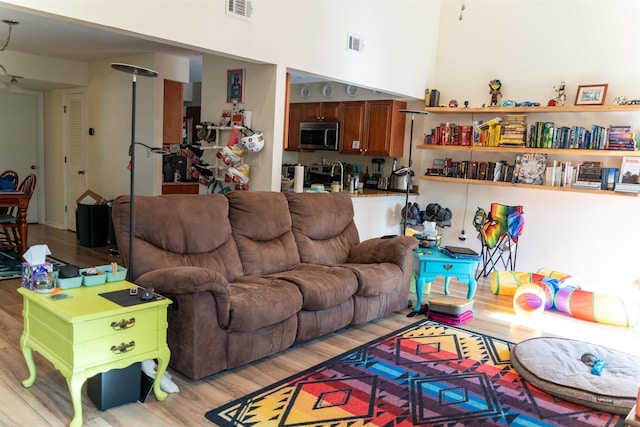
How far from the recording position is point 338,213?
449cm

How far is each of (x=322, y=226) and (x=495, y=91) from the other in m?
3.05

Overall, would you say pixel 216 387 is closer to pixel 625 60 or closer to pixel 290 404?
pixel 290 404

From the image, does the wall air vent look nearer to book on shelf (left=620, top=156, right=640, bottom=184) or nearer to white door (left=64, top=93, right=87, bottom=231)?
book on shelf (left=620, top=156, right=640, bottom=184)

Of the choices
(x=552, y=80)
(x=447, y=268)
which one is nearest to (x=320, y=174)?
(x=552, y=80)

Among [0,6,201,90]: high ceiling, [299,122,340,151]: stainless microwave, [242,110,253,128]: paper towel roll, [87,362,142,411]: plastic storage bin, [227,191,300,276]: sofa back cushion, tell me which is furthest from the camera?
[299,122,340,151]: stainless microwave

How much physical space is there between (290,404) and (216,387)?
459 mm

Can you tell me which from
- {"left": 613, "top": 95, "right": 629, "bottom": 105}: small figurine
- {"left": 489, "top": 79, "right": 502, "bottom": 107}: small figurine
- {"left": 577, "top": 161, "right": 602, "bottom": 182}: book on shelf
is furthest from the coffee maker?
{"left": 613, "top": 95, "right": 629, "bottom": 105}: small figurine

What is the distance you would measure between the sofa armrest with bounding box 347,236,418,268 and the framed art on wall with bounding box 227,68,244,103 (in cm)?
190

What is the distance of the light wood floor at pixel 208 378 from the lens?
8.16 ft

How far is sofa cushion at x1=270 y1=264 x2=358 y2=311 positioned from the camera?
332 cm

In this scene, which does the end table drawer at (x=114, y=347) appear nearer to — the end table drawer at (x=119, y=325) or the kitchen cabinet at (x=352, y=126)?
the end table drawer at (x=119, y=325)

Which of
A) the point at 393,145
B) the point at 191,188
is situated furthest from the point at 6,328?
the point at 393,145

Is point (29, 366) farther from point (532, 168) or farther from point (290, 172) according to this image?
point (532, 168)

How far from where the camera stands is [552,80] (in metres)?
5.61
